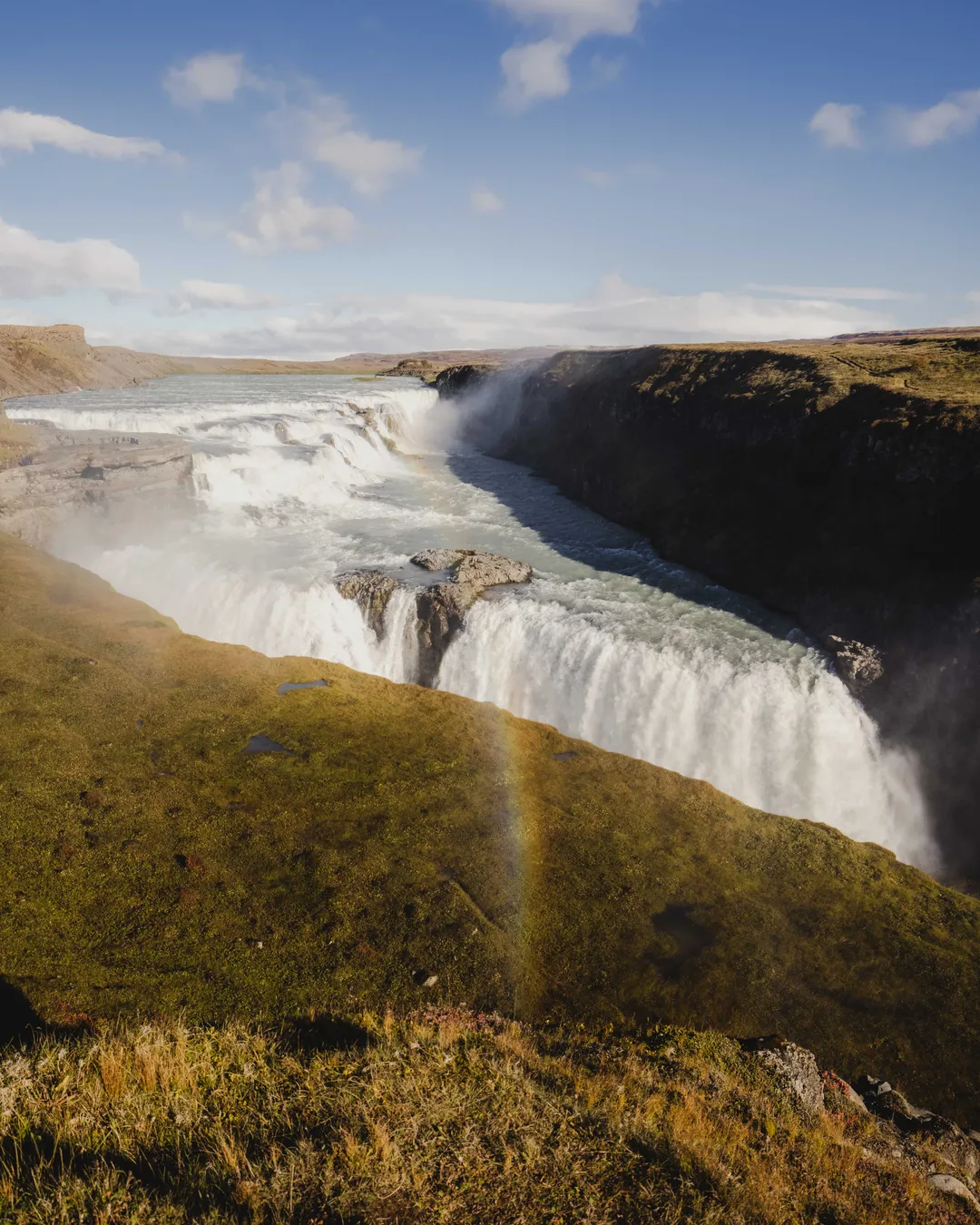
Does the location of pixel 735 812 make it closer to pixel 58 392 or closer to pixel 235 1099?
pixel 235 1099

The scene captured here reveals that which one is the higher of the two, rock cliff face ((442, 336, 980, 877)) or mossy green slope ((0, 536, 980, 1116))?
rock cliff face ((442, 336, 980, 877))

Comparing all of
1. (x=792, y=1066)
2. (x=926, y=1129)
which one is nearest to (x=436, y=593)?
(x=792, y=1066)

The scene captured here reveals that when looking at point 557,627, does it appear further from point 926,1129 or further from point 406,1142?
point 406,1142

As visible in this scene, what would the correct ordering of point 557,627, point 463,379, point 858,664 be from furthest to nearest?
point 463,379 < point 557,627 < point 858,664

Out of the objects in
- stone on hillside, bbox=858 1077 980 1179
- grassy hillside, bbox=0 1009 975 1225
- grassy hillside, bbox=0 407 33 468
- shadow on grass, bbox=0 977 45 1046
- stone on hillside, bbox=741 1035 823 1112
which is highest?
grassy hillside, bbox=0 407 33 468

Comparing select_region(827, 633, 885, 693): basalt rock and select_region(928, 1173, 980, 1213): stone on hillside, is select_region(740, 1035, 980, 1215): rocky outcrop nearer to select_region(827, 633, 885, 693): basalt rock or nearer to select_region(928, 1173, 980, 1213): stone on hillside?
select_region(928, 1173, 980, 1213): stone on hillside

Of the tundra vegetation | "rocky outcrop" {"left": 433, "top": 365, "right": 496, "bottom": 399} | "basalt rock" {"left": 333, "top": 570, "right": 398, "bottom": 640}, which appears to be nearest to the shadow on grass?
the tundra vegetation
